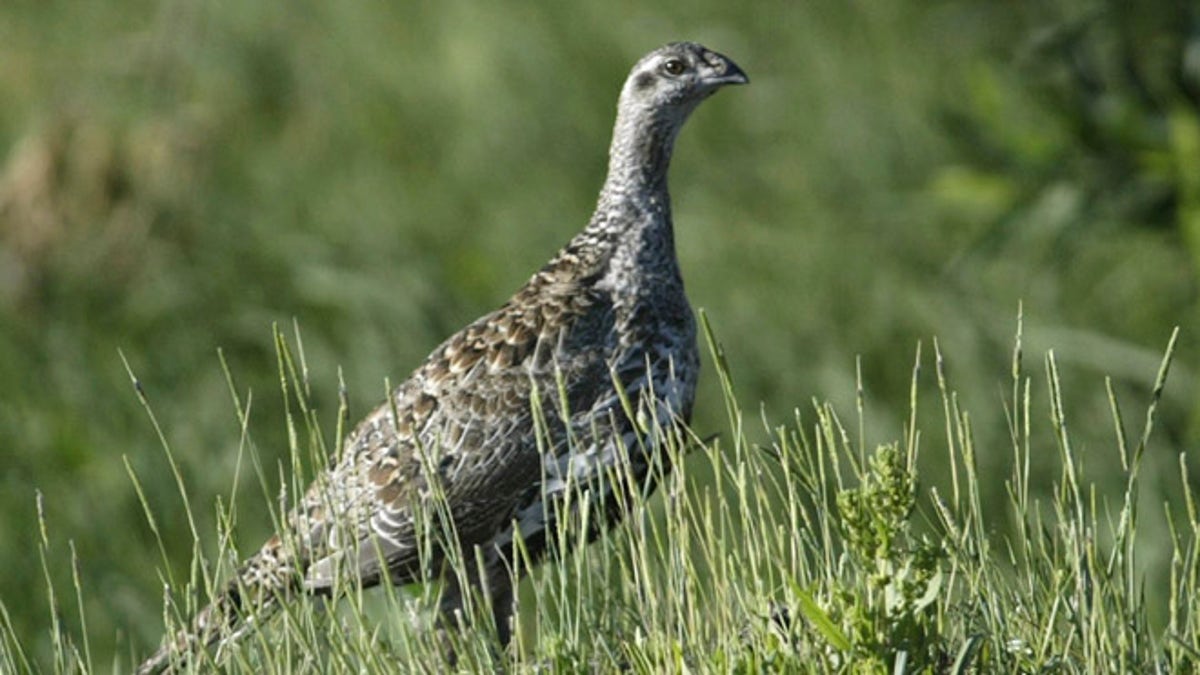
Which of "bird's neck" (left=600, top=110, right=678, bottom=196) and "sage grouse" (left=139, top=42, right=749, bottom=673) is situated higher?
"bird's neck" (left=600, top=110, right=678, bottom=196)

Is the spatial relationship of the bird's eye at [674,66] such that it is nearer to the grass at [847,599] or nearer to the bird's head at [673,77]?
the bird's head at [673,77]

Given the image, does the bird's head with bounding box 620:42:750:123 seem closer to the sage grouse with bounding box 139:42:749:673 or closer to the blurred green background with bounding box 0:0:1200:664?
the sage grouse with bounding box 139:42:749:673

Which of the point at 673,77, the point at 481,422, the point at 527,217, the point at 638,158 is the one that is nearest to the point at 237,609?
the point at 481,422

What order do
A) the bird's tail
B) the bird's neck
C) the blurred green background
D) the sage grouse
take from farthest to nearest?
the blurred green background, the bird's neck, the sage grouse, the bird's tail

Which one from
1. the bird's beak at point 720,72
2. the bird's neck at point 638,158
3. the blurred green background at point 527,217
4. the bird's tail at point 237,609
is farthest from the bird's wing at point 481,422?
the blurred green background at point 527,217

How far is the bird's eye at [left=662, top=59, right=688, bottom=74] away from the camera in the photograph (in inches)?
222

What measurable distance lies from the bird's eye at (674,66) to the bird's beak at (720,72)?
0.06 meters

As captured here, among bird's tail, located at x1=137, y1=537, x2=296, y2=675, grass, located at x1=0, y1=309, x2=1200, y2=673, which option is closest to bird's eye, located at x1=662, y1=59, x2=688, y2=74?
bird's tail, located at x1=137, y1=537, x2=296, y2=675

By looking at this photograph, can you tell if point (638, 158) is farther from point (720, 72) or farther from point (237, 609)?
point (237, 609)

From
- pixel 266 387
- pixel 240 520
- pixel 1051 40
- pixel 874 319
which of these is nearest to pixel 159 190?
pixel 266 387

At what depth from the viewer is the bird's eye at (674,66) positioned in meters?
5.63

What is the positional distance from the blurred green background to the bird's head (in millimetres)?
3153

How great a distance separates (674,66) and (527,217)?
5.24 m

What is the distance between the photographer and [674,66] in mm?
5641
